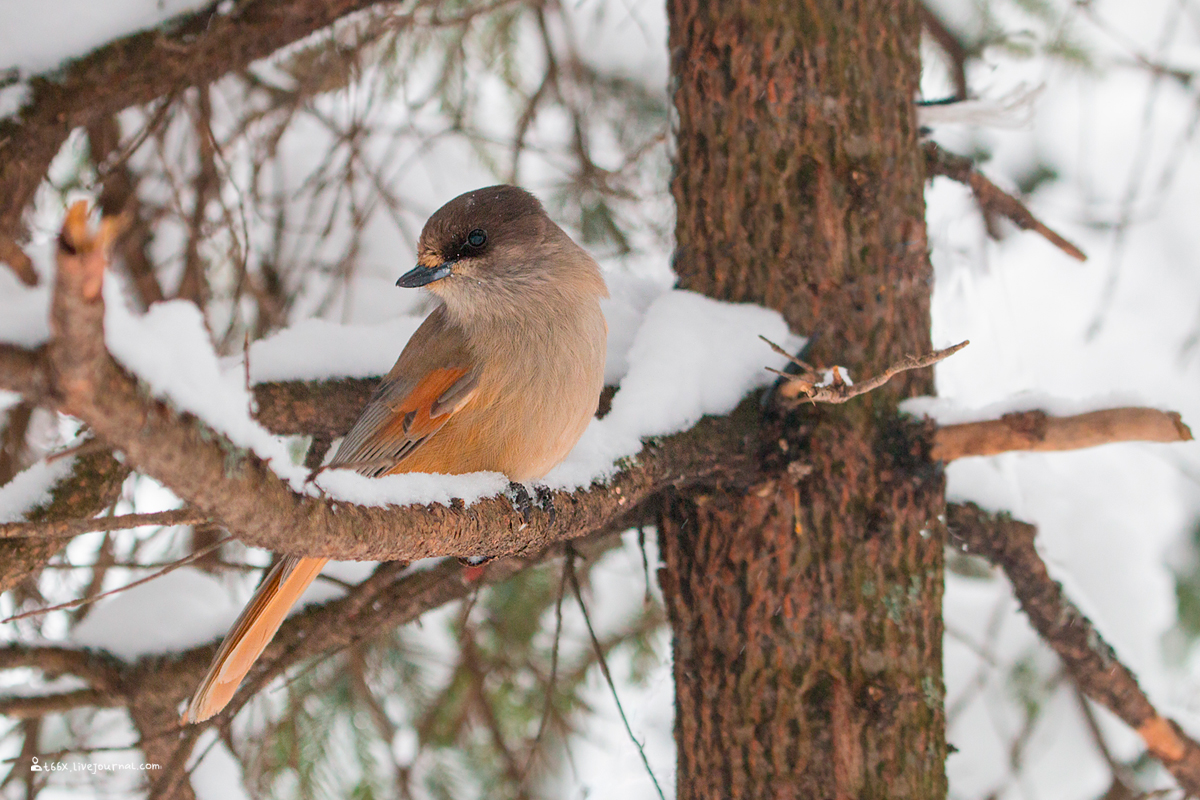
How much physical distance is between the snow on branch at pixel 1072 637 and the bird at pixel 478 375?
3.84 feet

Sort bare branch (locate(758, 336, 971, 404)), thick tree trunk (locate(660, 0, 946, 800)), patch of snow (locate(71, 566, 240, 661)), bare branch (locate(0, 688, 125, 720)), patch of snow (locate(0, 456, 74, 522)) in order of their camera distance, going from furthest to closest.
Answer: patch of snow (locate(71, 566, 240, 661)) → thick tree trunk (locate(660, 0, 946, 800)) → bare branch (locate(0, 688, 125, 720)) → patch of snow (locate(0, 456, 74, 522)) → bare branch (locate(758, 336, 971, 404))

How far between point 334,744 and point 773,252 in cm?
244

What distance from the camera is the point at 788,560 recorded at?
2367 mm

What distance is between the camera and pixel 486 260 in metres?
2.46

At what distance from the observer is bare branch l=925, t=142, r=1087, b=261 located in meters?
2.72

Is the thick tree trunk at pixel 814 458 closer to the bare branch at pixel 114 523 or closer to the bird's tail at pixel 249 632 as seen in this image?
the bird's tail at pixel 249 632

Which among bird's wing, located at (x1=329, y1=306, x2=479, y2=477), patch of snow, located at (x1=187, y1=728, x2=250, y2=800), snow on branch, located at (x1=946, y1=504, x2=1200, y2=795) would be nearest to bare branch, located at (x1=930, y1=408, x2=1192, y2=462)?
snow on branch, located at (x1=946, y1=504, x2=1200, y2=795)

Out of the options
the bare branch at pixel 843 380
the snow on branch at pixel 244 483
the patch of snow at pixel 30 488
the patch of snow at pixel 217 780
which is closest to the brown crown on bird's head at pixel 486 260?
the snow on branch at pixel 244 483

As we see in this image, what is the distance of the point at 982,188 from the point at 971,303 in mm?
570

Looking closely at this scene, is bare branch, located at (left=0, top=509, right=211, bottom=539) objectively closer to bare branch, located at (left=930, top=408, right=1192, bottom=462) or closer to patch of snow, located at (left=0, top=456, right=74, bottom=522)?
patch of snow, located at (left=0, top=456, right=74, bottom=522)

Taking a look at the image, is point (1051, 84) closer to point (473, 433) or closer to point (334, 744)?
point (473, 433)

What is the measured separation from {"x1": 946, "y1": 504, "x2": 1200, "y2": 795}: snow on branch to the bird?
3.84 feet

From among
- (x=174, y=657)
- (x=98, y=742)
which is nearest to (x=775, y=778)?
(x=174, y=657)

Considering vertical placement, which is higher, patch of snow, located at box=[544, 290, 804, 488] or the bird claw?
patch of snow, located at box=[544, 290, 804, 488]
